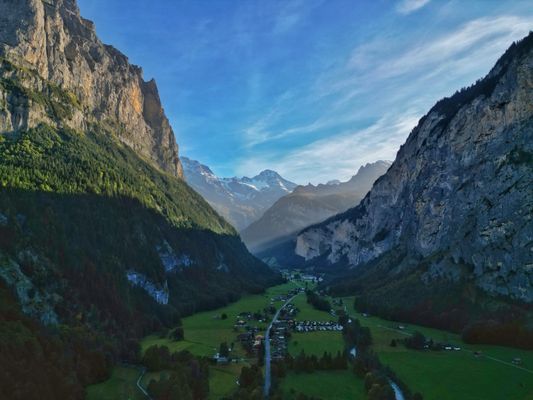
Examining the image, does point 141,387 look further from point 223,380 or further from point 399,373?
point 399,373

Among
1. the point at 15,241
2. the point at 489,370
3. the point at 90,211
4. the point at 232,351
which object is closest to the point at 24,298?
the point at 15,241

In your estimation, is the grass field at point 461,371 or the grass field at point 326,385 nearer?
the grass field at point 326,385

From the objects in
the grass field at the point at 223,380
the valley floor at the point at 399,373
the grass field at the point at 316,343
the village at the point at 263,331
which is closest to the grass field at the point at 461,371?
the valley floor at the point at 399,373

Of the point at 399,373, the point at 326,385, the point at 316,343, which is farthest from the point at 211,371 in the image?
the point at 399,373

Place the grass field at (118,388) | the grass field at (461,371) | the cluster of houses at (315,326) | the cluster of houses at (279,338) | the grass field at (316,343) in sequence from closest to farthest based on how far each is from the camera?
the grass field at (118,388)
the grass field at (461,371)
the cluster of houses at (279,338)
the grass field at (316,343)
the cluster of houses at (315,326)

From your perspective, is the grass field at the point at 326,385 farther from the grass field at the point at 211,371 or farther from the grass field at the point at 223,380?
the grass field at the point at 211,371

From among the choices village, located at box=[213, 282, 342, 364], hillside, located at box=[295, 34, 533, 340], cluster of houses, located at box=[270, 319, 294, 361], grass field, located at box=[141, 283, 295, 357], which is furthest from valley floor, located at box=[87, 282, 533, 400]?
hillside, located at box=[295, 34, 533, 340]

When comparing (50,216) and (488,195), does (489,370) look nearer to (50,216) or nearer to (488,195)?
(488,195)

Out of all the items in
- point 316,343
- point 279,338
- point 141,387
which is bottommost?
point 316,343
